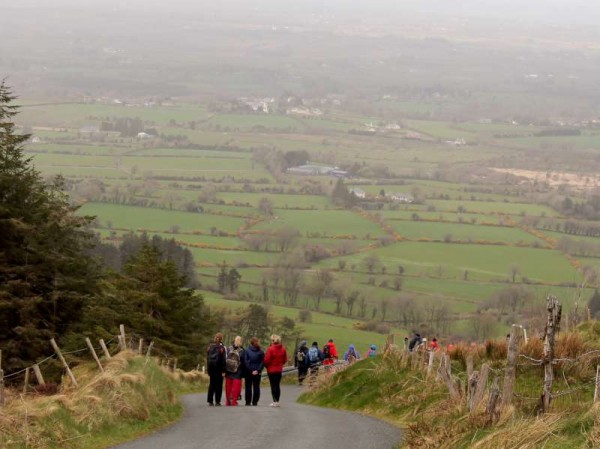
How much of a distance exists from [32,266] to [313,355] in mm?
8389

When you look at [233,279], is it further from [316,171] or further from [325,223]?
[316,171]

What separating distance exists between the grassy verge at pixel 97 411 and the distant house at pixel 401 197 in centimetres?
9867

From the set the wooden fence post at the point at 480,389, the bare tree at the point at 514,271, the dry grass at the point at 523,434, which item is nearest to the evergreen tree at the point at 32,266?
the wooden fence post at the point at 480,389

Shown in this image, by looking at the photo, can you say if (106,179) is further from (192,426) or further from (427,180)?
(192,426)

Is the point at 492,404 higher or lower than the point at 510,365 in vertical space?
lower

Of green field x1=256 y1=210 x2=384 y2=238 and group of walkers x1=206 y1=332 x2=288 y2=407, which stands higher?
group of walkers x1=206 y1=332 x2=288 y2=407

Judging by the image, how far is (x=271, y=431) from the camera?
61.8 feet

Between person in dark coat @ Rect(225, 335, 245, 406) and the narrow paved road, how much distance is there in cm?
130

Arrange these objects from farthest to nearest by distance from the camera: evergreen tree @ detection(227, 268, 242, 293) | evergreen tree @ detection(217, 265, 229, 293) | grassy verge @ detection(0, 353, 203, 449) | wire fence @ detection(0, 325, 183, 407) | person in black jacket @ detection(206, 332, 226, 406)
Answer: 1. evergreen tree @ detection(227, 268, 242, 293)
2. evergreen tree @ detection(217, 265, 229, 293)
3. person in black jacket @ detection(206, 332, 226, 406)
4. wire fence @ detection(0, 325, 183, 407)
5. grassy verge @ detection(0, 353, 203, 449)

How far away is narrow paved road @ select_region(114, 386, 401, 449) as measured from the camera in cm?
1728


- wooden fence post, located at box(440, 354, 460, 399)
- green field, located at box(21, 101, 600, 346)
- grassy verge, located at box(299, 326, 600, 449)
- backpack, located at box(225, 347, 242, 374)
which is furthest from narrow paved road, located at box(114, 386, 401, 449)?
green field, located at box(21, 101, 600, 346)

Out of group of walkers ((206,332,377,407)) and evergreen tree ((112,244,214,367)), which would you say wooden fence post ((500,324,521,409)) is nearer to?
group of walkers ((206,332,377,407))

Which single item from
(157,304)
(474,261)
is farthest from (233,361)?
(474,261)

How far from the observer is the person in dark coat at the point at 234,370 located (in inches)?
953
